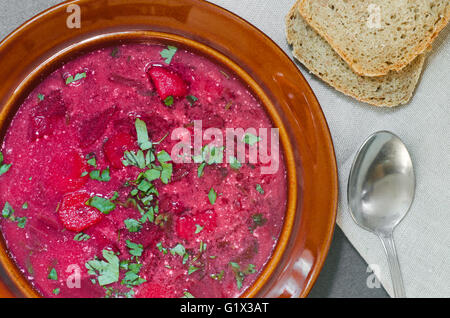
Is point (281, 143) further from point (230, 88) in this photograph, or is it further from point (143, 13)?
point (143, 13)

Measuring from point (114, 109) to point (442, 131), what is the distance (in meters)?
1.68

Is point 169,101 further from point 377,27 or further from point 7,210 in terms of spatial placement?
point 377,27

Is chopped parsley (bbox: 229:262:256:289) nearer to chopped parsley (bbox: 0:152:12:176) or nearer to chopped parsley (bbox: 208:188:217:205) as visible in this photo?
chopped parsley (bbox: 208:188:217:205)

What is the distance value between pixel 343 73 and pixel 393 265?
102 centimetres

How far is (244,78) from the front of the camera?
2.33 meters

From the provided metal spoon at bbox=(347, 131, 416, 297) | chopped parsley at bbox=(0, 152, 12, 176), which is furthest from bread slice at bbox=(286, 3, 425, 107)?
chopped parsley at bbox=(0, 152, 12, 176)

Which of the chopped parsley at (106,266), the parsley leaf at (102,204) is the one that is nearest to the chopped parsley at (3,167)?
the parsley leaf at (102,204)

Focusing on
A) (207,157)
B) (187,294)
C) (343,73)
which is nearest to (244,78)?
(207,157)

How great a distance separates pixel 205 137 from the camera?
7.63 feet

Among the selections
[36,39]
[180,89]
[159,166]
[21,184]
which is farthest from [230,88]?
[21,184]

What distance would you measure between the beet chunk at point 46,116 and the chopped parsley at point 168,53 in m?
0.54

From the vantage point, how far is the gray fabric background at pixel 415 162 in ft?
8.08

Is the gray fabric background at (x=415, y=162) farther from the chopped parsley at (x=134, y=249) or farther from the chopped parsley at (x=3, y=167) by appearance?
the chopped parsley at (x=3, y=167)

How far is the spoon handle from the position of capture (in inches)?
94.7
